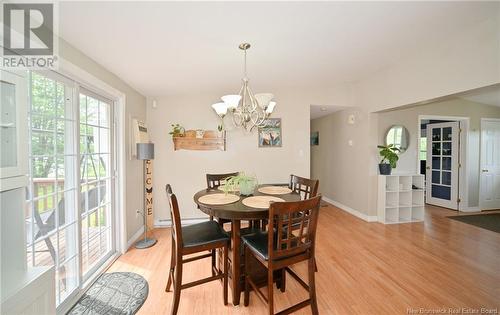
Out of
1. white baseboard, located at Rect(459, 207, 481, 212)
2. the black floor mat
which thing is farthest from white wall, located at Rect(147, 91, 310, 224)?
white baseboard, located at Rect(459, 207, 481, 212)

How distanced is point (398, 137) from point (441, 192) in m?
2.26

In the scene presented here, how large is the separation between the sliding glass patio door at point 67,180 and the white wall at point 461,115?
15.6 ft

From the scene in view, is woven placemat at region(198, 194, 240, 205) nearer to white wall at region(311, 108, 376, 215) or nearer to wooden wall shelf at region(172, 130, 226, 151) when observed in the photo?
wooden wall shelf at region(172, 130, 226, 151)

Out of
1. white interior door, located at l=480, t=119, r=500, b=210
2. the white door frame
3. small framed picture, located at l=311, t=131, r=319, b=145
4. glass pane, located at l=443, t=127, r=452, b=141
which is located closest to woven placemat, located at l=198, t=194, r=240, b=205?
small framed picture, located at l=311, t=131, r=319, b=145

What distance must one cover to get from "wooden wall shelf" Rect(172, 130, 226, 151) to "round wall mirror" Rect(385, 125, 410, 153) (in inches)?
117

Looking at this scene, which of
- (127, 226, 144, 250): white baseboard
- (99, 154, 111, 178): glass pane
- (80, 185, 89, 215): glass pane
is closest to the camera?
(80, 185, 89, 215): glass pane

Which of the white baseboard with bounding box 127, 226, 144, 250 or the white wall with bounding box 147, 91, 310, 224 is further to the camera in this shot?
the white wall with bounding box 147, 91, 310, 224

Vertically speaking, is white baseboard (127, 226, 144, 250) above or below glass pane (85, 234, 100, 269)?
below

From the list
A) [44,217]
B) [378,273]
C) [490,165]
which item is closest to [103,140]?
[44,217]

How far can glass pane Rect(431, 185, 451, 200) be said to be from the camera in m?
4.75

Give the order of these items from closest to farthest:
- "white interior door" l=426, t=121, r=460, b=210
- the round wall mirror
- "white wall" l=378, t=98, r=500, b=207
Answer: the round wall mirror < "white wall" l=378, t=98, r=500, b=207 < "white interior door" l=426, t=121, r=460, b=210

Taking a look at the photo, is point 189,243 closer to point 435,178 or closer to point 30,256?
point 30,256

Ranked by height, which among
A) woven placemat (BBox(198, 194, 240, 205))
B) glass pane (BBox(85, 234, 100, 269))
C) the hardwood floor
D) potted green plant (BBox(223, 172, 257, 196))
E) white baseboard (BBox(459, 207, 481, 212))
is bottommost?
the hardwood floor

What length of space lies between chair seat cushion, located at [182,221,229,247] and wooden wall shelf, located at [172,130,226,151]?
1858mm
